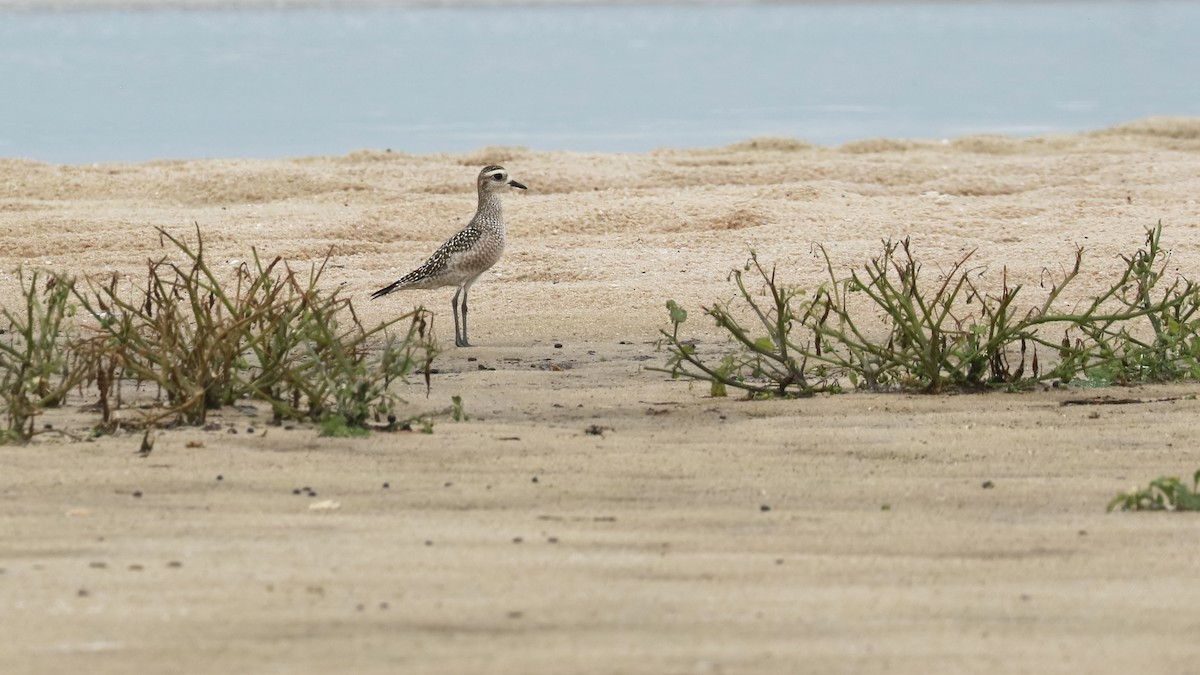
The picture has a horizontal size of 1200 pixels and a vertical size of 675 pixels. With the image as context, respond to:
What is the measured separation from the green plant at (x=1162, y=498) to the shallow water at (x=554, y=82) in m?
13.3

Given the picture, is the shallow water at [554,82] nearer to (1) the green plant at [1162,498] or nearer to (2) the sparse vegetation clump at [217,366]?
(2) the sparse vegetation clump at [217,366]

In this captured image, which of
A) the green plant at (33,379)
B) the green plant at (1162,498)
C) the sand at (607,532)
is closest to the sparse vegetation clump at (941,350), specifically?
the sand at (607,532)

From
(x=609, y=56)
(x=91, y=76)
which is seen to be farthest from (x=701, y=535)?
(x=609, y=56)

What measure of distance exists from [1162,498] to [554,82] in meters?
23.4

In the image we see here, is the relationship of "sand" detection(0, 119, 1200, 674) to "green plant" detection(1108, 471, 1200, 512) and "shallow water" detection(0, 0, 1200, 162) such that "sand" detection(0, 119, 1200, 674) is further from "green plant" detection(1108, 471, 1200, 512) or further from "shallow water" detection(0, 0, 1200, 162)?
"shallow water" detection(0, 0, 1200, 162)

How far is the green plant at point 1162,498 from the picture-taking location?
15.8 feet

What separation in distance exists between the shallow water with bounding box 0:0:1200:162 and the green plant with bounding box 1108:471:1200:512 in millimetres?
13331

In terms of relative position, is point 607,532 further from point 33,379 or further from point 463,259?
point 463,259

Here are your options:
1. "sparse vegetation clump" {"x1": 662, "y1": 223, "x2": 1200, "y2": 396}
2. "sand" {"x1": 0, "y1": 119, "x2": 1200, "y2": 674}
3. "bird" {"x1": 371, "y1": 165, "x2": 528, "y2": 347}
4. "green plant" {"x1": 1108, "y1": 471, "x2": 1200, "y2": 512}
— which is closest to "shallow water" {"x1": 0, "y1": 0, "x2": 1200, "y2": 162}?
"bird" {"x1": 371, "y1": 165, "x2": 528, "y2": 347}

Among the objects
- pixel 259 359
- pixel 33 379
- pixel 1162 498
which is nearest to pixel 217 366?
pixel 259 359

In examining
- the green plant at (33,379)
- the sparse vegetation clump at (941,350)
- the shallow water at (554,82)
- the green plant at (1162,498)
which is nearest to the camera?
the green plant at (1162,498)

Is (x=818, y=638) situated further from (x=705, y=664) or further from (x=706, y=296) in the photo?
(x=706, y=296)

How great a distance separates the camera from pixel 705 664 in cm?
362

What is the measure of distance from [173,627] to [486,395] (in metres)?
3.09
